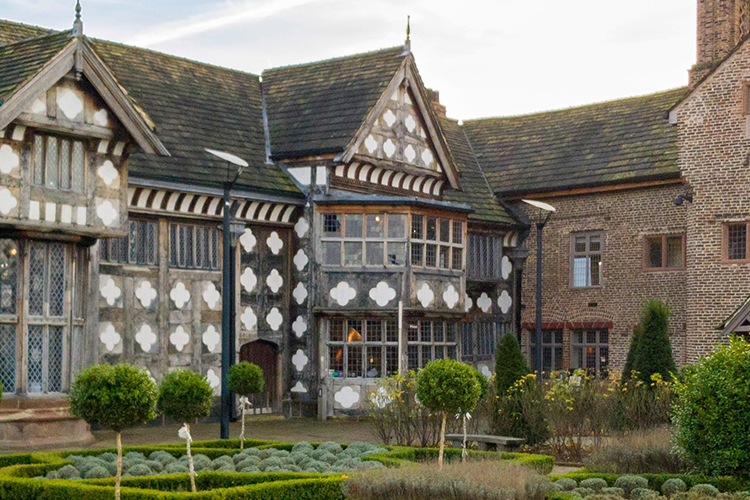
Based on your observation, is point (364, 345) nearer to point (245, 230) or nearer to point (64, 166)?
point (245, 230)

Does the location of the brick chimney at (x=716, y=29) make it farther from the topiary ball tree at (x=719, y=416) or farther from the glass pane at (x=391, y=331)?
the topiary ball tree at (x=719, y=416)

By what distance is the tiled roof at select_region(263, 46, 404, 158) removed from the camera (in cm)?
2991

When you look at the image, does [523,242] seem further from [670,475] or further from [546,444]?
[670,475]

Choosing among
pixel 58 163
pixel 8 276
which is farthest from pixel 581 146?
pixel 8 276

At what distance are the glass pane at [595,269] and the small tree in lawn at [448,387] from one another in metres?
16.2

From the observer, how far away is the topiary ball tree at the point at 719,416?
16.7m

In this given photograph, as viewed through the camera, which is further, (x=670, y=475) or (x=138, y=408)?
(x=670, y=475)

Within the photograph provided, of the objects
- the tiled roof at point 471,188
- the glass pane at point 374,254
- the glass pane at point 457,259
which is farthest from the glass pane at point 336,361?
the tiled roof at point 471,188

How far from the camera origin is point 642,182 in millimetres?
32156

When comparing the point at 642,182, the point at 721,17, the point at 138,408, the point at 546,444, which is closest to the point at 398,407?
the point at 546,444

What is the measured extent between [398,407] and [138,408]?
339 inches

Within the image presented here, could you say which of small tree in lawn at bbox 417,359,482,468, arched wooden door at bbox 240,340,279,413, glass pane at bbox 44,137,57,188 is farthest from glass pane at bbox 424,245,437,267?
small tree in lawn at bbox 417,359,482,468

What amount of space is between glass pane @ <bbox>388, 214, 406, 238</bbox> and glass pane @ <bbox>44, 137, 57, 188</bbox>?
9.36 metres

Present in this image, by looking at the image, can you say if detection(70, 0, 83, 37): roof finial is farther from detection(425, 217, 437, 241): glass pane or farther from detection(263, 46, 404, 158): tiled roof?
detection(425, 217, 437, 241): glass pane
